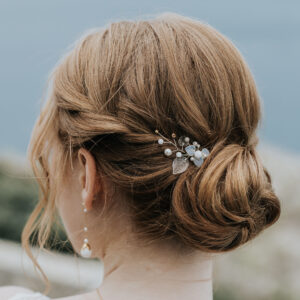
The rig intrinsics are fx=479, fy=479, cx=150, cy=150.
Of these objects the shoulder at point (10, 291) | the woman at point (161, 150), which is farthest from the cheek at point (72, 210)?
the shoulder at point (10, 291)

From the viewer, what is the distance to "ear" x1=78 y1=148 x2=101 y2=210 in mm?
1323

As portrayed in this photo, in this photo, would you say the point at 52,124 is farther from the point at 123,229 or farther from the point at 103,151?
the point at 123,229

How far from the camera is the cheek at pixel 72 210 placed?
1453 mm

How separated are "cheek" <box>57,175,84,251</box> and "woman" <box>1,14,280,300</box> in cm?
3

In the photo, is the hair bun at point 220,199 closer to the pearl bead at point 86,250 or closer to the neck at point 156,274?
the neck at point 156,274

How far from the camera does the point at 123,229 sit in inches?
54.0

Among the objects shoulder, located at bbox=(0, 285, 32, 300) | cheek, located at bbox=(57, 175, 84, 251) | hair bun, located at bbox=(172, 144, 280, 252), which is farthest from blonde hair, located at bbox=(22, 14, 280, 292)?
shoulder, located at bbox=(0, 285, 32, 300)

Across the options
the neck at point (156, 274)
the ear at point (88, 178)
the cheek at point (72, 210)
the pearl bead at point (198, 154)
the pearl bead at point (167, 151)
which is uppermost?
the pearl bead at point (167, 151)

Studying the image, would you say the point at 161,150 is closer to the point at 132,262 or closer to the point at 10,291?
the point at 132,262

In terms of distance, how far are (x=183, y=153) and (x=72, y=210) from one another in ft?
1.35

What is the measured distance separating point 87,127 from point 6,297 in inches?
29.7

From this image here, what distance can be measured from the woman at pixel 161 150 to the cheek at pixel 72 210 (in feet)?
0.11

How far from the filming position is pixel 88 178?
4.35 feet

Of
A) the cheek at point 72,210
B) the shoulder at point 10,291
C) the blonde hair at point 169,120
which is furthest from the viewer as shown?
the shoulder at point 10,291
